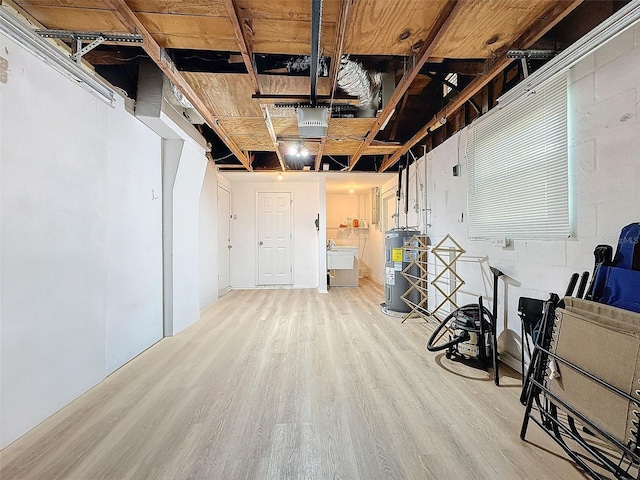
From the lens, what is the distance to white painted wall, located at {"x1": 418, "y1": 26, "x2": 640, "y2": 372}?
151 centimetres

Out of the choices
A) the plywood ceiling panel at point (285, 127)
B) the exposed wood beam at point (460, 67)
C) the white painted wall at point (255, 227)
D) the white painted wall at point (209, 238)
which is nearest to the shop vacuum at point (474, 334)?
the exposed wood beam at point (460, 67)

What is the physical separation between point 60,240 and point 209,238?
10.0 ft

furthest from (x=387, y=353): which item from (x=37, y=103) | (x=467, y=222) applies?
(x=37, y=103)

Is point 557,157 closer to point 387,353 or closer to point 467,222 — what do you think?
point 467,222

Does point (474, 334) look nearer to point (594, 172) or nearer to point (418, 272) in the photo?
point (594, 172)

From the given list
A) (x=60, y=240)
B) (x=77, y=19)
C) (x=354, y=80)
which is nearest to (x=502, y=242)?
(x=354, y=80)

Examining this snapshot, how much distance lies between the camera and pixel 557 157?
6.38ft

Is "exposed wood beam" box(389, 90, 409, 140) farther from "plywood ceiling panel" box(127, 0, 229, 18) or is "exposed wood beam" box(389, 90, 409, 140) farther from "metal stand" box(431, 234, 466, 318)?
"plywood ceiling panel" box(127, 0, 229, 18)

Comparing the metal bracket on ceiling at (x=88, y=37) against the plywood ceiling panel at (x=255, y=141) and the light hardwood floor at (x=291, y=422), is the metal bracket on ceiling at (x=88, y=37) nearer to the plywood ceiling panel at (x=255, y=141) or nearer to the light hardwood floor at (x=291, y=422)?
the plywood ceiling panel at (x=255, y=141)

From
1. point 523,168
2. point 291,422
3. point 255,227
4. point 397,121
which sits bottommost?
point 291,422

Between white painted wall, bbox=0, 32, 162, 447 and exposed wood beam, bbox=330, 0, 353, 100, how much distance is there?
183cm

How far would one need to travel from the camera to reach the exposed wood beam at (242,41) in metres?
1.57

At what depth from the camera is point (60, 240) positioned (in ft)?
6.07

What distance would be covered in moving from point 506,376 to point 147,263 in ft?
11.4
